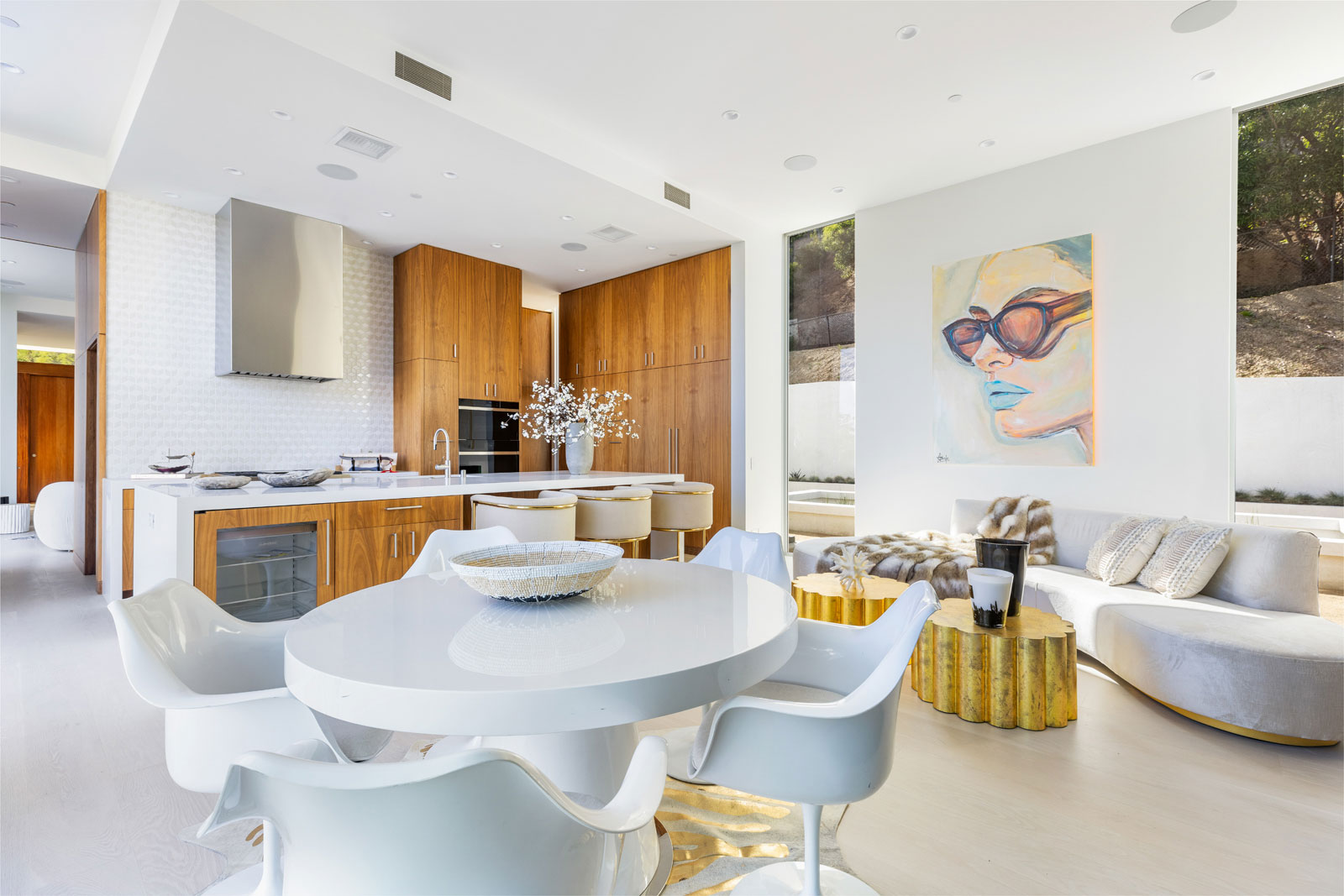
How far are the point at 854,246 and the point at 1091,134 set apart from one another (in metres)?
1.86

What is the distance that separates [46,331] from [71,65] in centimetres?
781

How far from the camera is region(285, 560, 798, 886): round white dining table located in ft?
3.02

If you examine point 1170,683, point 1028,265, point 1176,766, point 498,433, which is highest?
point 1028,265

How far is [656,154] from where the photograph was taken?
14.9ft

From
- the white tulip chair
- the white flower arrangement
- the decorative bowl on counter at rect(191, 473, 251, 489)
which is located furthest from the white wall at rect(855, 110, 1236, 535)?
the decorative bowl on counter at rect(191, 473, 251, 489)

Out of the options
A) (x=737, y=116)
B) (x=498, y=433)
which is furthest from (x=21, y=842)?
(x=498, y=433)

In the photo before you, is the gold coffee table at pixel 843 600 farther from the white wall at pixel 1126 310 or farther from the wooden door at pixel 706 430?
the wooden door at pixel 706 430

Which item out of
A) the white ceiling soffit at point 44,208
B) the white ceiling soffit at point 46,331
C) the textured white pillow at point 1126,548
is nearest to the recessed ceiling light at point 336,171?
the white ceiling soffit at point 44,208

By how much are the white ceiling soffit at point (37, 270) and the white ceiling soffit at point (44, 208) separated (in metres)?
0.31

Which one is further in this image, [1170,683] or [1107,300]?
[1107,300]

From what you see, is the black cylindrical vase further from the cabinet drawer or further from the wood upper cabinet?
the wood upper cabinet

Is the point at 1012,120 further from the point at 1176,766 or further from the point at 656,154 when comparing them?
the point at 1176,766

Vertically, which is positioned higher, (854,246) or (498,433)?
(854,246)

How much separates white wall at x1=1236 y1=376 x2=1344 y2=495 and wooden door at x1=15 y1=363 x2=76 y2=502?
12.6 meters
